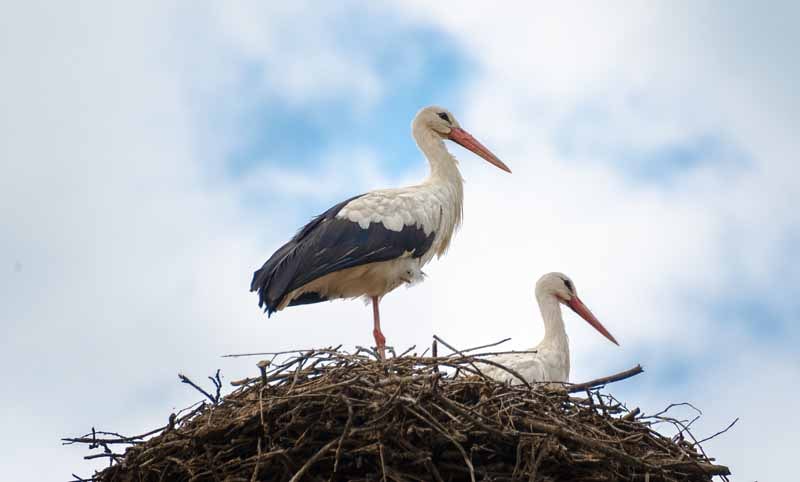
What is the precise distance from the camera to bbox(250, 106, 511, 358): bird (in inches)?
268

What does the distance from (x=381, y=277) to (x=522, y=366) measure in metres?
0.90

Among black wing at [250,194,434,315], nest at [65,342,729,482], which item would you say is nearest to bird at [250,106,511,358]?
black wing at [250,194,434,315]

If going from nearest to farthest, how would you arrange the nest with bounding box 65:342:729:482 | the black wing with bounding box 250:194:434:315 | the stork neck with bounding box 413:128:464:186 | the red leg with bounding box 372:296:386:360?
the nest with bounding box 65:342:729:482
the black wing with bounding box 250:194:434:315
the red leg with bounding box 372:296:386:360
the stork neck with bounding box 413:128:464:186

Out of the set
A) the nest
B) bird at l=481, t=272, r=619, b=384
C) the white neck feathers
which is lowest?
the nest

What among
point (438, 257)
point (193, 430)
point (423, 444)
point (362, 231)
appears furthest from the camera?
point (438, 257)

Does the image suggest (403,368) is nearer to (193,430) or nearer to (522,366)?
(193,430)


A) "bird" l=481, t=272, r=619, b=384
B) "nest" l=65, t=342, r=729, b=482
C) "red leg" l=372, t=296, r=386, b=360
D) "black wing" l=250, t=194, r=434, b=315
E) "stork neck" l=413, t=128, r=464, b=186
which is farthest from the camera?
"stork neck" l=413, t=128, r=464, b=186

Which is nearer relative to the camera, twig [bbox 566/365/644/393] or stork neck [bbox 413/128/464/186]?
twig [bbox 566/365/644/393]

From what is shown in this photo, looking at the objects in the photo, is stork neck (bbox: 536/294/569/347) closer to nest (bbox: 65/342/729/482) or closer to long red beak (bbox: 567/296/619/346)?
long red beak (bbox: 567/296/619/346)

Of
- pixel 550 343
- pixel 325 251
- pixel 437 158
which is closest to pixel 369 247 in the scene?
pixel 325 251

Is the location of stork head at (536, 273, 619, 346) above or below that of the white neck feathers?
below

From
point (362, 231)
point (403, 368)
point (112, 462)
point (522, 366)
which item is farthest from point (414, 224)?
point (112, 462)

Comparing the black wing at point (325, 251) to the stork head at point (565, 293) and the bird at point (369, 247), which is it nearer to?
the bird at point (369, 247)

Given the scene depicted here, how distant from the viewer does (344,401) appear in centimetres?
501
